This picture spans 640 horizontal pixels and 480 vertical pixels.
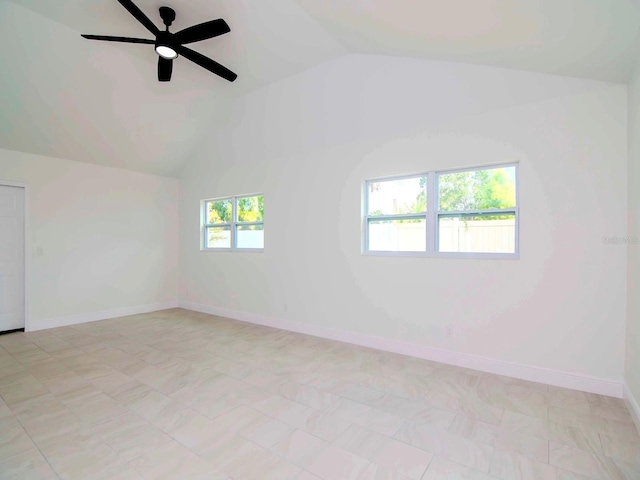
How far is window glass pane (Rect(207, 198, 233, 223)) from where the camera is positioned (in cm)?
584

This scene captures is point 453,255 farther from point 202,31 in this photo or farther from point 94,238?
point 94,238

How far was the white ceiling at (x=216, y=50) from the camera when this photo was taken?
2.10 meters

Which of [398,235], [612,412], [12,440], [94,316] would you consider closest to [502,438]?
[612,412]

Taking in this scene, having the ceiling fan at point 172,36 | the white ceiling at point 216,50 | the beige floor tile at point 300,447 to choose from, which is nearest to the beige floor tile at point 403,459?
the beige floor tile at point 300,447

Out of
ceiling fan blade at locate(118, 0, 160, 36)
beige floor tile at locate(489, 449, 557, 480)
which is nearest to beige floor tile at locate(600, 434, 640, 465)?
beige floor tile at locate(489, 449, 557, 480)

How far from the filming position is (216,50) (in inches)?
139

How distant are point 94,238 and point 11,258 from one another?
106 cm

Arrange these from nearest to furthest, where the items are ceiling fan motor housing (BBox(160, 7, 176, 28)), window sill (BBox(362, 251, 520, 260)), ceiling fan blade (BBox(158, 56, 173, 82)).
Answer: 1. ceiling fan motor housing (BBox(160, 7, 176, 28))
2. ceiling fan blade (BBox(158, 56, 173, 82))
3. window sill (BBox(362, 251, 520, 260))

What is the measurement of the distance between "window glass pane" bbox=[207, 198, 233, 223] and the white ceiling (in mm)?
1211

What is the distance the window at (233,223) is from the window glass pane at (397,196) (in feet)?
6.68

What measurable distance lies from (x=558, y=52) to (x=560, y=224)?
4.79 feet

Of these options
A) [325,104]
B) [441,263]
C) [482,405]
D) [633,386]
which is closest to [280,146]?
[325,104]

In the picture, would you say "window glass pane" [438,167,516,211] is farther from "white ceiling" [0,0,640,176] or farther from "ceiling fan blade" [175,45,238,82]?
"ceiling fan blade" [175,45,238,82]

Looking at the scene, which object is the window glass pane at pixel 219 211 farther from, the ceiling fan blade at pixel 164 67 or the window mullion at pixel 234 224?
the ceiling fan blade at pixel 164 67
